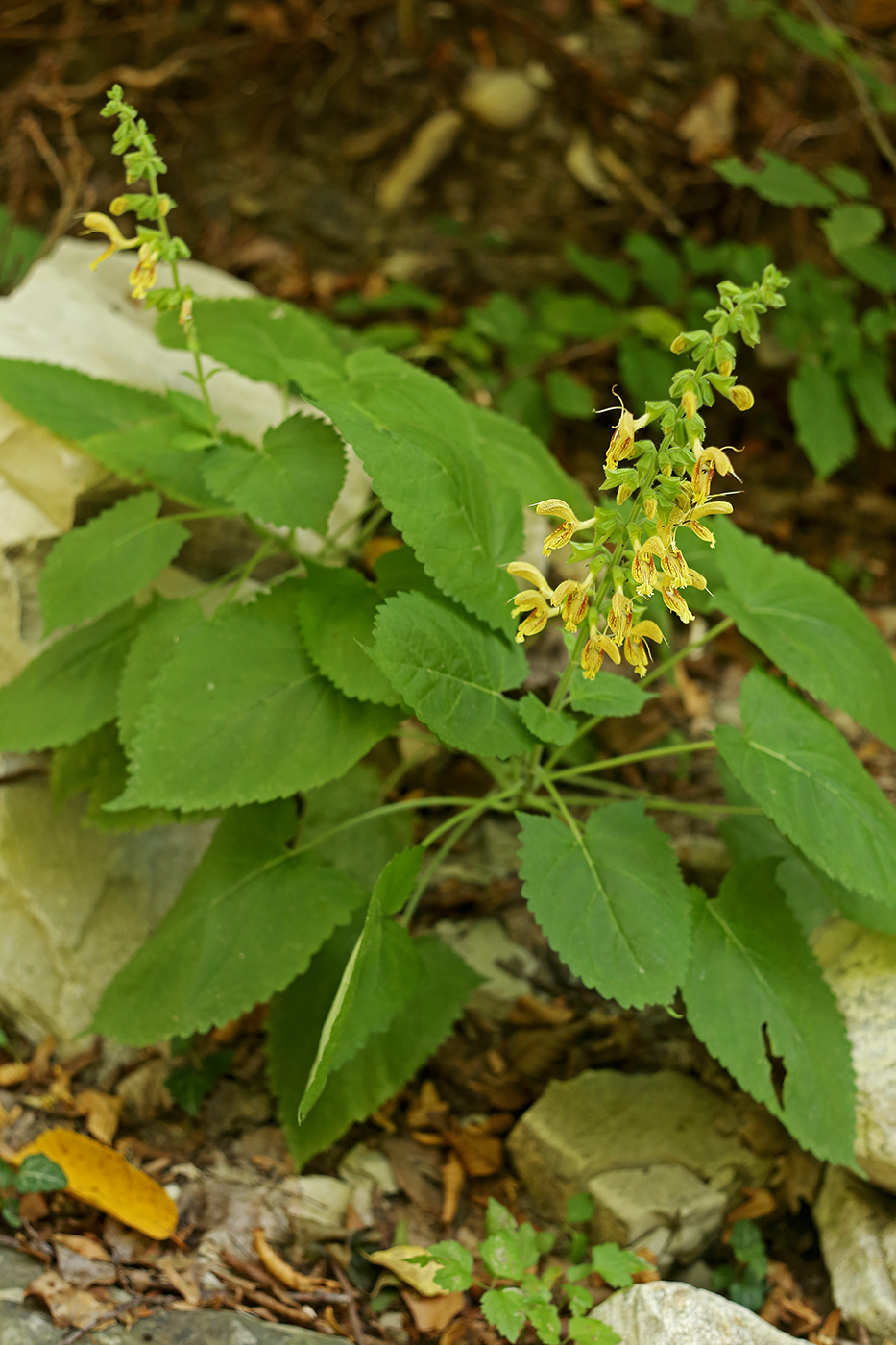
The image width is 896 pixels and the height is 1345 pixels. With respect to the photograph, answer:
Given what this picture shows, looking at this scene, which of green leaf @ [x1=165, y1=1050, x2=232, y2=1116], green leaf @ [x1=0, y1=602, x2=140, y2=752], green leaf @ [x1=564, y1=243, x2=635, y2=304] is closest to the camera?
green leaf @ [x1=0, y1=602, x2=140, y2=752]

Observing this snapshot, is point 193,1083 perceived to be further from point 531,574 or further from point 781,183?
point 781,183

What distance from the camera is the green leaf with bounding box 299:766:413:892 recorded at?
7.66 ft

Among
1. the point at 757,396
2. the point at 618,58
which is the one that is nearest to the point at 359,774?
the point at 757,396

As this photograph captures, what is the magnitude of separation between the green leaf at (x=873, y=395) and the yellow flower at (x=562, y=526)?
7.32 feet

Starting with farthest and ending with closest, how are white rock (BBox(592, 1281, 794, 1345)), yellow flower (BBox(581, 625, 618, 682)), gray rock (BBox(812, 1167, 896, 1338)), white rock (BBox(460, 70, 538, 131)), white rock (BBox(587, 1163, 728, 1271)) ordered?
white rock (BBox(460, 70, 538, 131)) → white rock (BBox(587, 1163, 728, 1271)) → gray rock (BBox(812, 1167, 896, 1338)) → white rock (BBox(592, 1281, 794, 1345)) → yellow flower (BBox(581, 625, 618, 682))

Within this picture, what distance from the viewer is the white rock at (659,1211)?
6.48 feet

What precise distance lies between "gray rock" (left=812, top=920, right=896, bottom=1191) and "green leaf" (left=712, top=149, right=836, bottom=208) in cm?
215

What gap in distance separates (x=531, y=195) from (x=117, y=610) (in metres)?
2.64

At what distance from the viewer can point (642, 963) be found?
167 cm

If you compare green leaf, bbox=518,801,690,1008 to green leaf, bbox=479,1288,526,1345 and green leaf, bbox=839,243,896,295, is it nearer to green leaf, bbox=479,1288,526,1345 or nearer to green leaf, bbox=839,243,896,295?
green leaf, bbox=479,1288,526,1345

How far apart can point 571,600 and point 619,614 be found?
78 mm

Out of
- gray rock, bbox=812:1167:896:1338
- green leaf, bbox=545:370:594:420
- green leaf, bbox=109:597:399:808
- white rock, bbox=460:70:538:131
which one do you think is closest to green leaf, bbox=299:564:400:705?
green leaf, bbox=109:597:399:808

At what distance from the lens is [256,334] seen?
2.44 meters

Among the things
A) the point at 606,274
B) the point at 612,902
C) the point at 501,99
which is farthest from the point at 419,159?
the point at 612,902
